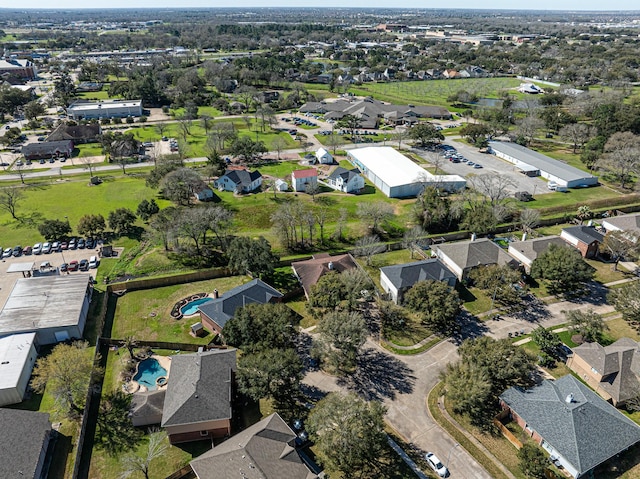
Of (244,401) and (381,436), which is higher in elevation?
(381,436)

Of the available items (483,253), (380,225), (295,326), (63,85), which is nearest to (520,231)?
(483,253)

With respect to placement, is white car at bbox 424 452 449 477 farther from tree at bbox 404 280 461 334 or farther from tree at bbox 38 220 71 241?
tree at bbox 38 220 71 241

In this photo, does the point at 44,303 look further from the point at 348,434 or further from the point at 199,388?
the point at 348,434

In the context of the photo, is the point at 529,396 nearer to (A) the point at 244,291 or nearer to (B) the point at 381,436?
(B) the point at 381,436

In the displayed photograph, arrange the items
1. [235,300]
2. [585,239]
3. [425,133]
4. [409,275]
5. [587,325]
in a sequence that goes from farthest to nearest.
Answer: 1. [425,133]
2. [585,239]
3. [409,275]
4. [235,300]
5. [587,325]

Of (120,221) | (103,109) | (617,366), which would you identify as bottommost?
(617,366)

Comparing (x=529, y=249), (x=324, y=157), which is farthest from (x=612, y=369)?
(x=324, y=157)

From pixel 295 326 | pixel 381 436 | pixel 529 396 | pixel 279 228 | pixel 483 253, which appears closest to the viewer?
pixel 381 436
